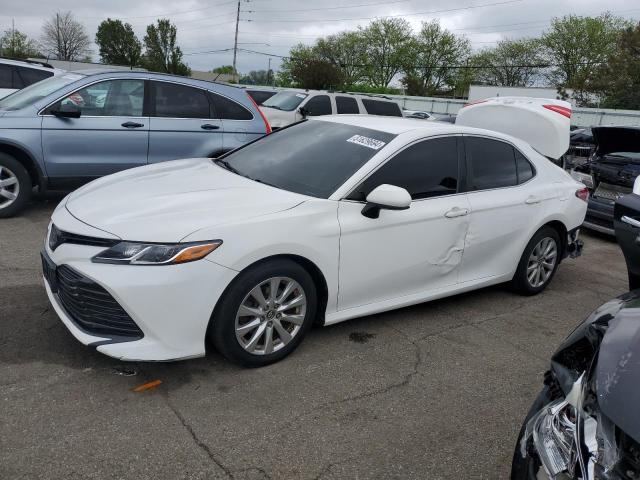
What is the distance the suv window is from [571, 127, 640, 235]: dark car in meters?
6.52

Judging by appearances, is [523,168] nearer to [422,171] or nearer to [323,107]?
[422,171]

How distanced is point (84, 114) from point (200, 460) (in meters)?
5.01

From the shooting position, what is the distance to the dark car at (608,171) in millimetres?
7016

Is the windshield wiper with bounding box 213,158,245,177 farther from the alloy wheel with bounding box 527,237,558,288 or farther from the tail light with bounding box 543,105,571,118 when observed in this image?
the tail light with bounding box 543,105,571,118

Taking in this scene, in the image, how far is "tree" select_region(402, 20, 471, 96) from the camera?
72125 millimetres

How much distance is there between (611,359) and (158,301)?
216cm

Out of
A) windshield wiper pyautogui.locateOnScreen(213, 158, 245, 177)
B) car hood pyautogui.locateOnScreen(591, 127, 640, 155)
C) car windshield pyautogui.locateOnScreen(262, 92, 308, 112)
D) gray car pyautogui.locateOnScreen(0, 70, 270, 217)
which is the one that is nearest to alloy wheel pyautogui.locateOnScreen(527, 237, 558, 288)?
car hood pyautogui.locateOnScreen(591, 127, 640, 155)

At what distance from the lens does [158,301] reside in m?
2.99

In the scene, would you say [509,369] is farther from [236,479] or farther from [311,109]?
[311,109]

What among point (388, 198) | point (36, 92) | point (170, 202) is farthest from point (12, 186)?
point (388, 198)

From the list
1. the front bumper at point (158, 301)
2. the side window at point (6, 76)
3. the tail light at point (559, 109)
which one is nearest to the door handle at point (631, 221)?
the front bumper at point (158, 301)

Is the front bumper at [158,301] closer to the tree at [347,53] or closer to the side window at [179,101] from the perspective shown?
the side window at [179,101]

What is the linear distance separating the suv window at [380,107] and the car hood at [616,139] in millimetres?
6682

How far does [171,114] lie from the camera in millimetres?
6922
